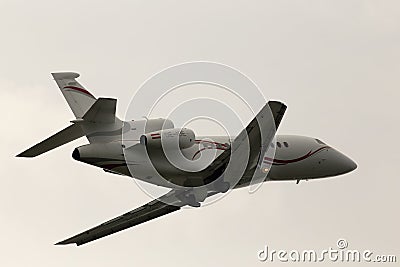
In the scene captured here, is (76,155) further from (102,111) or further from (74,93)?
(74,93)

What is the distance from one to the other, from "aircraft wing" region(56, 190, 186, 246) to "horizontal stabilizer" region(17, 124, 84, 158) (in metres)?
5.01

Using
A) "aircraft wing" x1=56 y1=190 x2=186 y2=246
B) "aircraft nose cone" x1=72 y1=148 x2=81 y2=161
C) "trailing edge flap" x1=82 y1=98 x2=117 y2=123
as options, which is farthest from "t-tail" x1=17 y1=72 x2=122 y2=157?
"aircraft wing" x1=56 y1=190 x2=186 y2=246

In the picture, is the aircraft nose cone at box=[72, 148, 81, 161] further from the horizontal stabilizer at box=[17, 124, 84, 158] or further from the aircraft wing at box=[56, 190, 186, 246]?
the aircraft wing at box=[56, 190, 186, 246]

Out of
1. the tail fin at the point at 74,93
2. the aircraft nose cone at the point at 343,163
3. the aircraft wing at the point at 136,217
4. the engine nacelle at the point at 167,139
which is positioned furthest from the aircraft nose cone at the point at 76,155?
the aircraft nose cone at the point at 343,163

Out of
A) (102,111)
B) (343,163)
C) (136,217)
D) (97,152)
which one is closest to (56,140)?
(97,152)

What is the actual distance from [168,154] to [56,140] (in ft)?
17.7

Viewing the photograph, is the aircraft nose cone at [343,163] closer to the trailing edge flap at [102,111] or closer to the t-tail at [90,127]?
the t-tail at [90,127]

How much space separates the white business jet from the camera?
45.6m

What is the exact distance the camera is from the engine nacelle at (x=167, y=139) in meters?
45.5

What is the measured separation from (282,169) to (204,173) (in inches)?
239

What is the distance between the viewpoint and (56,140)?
47.2 meters

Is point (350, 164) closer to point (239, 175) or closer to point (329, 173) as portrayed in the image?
point (329, 173)

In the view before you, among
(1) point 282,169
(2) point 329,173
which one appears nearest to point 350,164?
(2) point 329,173

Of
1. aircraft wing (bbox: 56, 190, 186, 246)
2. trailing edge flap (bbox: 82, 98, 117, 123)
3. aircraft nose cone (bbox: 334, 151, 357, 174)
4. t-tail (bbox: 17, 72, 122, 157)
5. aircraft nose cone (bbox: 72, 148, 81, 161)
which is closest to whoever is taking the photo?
aircraft nose cone (bbox: 72, 148, 81, 161)
